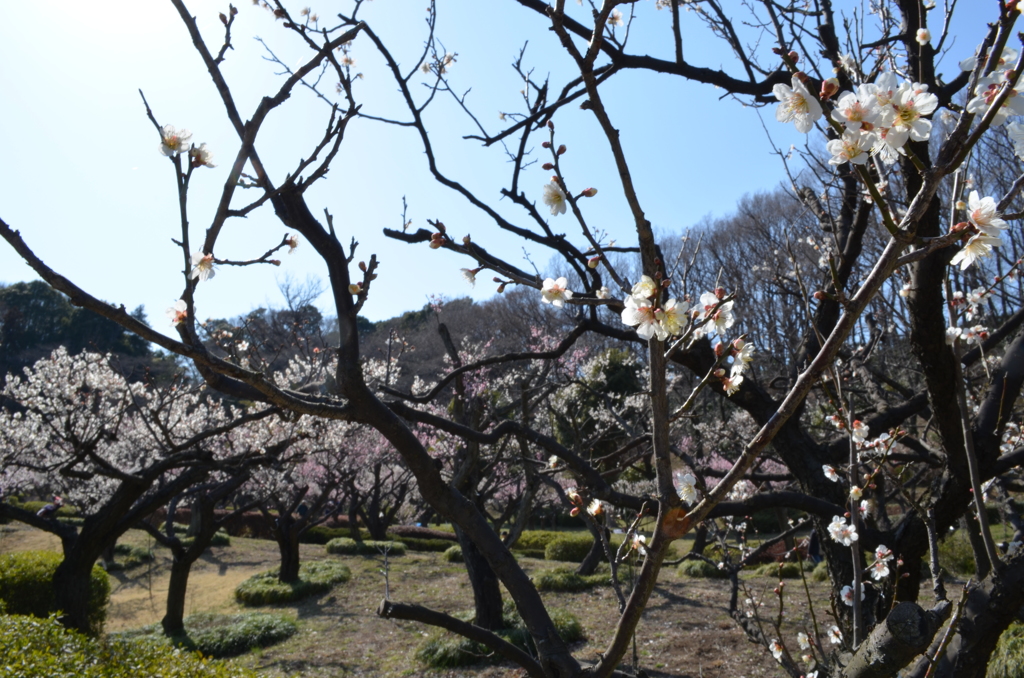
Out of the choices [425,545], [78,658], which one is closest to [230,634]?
[78,658]

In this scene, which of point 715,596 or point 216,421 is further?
point 216,421

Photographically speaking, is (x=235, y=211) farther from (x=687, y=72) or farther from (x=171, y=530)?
(x=171, y=530)

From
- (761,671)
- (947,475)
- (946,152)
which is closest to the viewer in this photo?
(946,152)

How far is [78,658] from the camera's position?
3543 millimetres

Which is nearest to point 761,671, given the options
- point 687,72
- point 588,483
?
point 588,483

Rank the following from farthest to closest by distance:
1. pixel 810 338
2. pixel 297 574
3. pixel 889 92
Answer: pixel 297 574 → pixel 810 338 → pixel 889 92

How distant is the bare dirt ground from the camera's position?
6109mm

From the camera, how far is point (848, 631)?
274cm

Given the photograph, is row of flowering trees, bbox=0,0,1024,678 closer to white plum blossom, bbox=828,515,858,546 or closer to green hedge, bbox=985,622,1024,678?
white plum blossom, bbox=828,515,858,546

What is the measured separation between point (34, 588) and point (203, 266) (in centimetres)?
878

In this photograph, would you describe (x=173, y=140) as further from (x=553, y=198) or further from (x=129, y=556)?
(x=129, y=556)

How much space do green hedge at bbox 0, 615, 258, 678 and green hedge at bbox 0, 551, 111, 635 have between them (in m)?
4.27

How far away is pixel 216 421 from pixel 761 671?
13.0 metres

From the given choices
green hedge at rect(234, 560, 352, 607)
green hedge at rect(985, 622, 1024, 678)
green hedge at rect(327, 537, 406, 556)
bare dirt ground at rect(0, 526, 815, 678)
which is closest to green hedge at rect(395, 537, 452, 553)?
green hedge at rect(327, 537, 406, 556)
